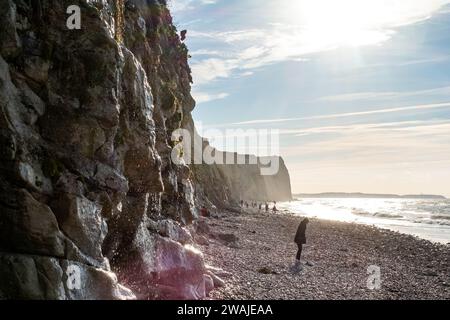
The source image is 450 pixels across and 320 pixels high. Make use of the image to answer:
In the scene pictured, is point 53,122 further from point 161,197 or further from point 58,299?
point 161,197

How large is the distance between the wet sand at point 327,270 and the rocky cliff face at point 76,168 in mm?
3723

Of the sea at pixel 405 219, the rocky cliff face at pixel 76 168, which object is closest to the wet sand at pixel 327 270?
the rocky cliff face at pixel 76 168

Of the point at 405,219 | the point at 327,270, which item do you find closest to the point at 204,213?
the point at 327,270

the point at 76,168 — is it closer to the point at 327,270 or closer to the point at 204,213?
the point at 327,270

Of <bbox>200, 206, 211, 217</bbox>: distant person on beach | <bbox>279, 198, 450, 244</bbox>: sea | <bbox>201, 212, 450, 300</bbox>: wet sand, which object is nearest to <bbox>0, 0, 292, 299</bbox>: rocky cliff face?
<bbox>201, 212, 450, 300</bbox>: wet sand

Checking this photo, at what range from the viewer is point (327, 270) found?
24.9 metres

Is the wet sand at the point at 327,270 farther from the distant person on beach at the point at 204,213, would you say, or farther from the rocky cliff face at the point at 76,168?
the distant person on beach at the point at 204,213

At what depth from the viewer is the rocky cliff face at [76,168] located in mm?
10555

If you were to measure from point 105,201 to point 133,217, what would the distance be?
2907 millimetres

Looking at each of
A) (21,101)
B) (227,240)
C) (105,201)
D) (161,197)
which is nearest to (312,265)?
(227,240)

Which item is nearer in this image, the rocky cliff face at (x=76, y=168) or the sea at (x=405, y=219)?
the rocky cliff face at (x=76, y=168)

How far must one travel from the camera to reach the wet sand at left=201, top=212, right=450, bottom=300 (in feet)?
60.9

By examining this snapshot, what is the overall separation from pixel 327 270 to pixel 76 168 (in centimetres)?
1795

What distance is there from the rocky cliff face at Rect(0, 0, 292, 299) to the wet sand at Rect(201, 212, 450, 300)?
12.2ft
